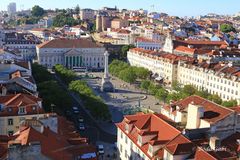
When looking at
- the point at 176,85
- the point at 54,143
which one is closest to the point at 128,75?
the point at 176,85

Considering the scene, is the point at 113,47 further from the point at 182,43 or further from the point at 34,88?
the point at 34,88

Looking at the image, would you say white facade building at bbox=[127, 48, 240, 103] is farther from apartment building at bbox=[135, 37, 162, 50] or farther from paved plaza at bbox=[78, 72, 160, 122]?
apartment building at bbox=[135, 37, 162, 50]

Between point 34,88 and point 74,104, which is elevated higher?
point 34,88

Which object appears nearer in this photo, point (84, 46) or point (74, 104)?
point (74, 104)

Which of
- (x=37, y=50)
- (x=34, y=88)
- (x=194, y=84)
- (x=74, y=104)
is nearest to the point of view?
(x=34, y=88)

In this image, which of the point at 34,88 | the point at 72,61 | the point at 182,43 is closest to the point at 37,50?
the point at 72,61

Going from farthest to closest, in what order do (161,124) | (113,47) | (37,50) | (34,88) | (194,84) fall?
1. (113,47)
2. (37,50)
3. (194,84)
4. (34,88)
5. (161,124)
